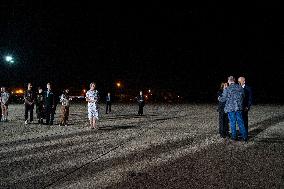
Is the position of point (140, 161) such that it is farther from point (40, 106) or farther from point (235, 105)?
point (40, 106)

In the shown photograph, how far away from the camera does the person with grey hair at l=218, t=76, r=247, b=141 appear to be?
11352mm

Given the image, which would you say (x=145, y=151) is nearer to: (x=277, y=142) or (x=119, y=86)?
(x=277, y=142)

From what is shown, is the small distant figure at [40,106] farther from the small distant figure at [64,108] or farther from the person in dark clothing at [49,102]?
the small distant figure at [64,108]

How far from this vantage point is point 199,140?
11.6 m

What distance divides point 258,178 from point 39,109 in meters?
13.8

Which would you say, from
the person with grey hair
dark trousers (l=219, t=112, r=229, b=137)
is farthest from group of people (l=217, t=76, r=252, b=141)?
dark trousers (l=219, t=112, r=229, b=137)

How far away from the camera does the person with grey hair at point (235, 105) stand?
11352 mm

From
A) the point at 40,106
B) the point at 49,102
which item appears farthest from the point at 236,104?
the point at 40,106

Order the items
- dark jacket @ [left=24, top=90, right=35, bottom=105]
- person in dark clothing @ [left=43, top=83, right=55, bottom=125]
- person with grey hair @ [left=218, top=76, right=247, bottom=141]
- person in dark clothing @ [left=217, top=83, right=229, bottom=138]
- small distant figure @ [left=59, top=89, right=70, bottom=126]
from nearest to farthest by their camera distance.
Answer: person with grey hair @ [left=218, top=76, right=247, bottom=141] < person in dark clothing @ [left=217, top=83, right=229, bottom=138] < small distant figure @ [left=59, top=89, right=70, bottom=126] < person in dark clothing @ [left=43, top=83, right=55, bottom=125] < dark jacket @ [left=24, top=90, right=35, bottom=105]

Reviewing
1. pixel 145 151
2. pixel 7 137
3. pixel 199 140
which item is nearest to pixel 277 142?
pixel 199 140

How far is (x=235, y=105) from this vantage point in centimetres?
1138

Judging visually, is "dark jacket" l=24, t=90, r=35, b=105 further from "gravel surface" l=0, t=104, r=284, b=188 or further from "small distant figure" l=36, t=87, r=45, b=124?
"gravel surface" l=0, t=104, r=284, b=188

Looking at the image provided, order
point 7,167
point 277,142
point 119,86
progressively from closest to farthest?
point 7,167 → point 277,142 → point 119,86

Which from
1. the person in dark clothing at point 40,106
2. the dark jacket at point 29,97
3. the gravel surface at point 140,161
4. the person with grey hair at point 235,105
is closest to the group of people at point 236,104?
the person with grey hair at point 235,105
